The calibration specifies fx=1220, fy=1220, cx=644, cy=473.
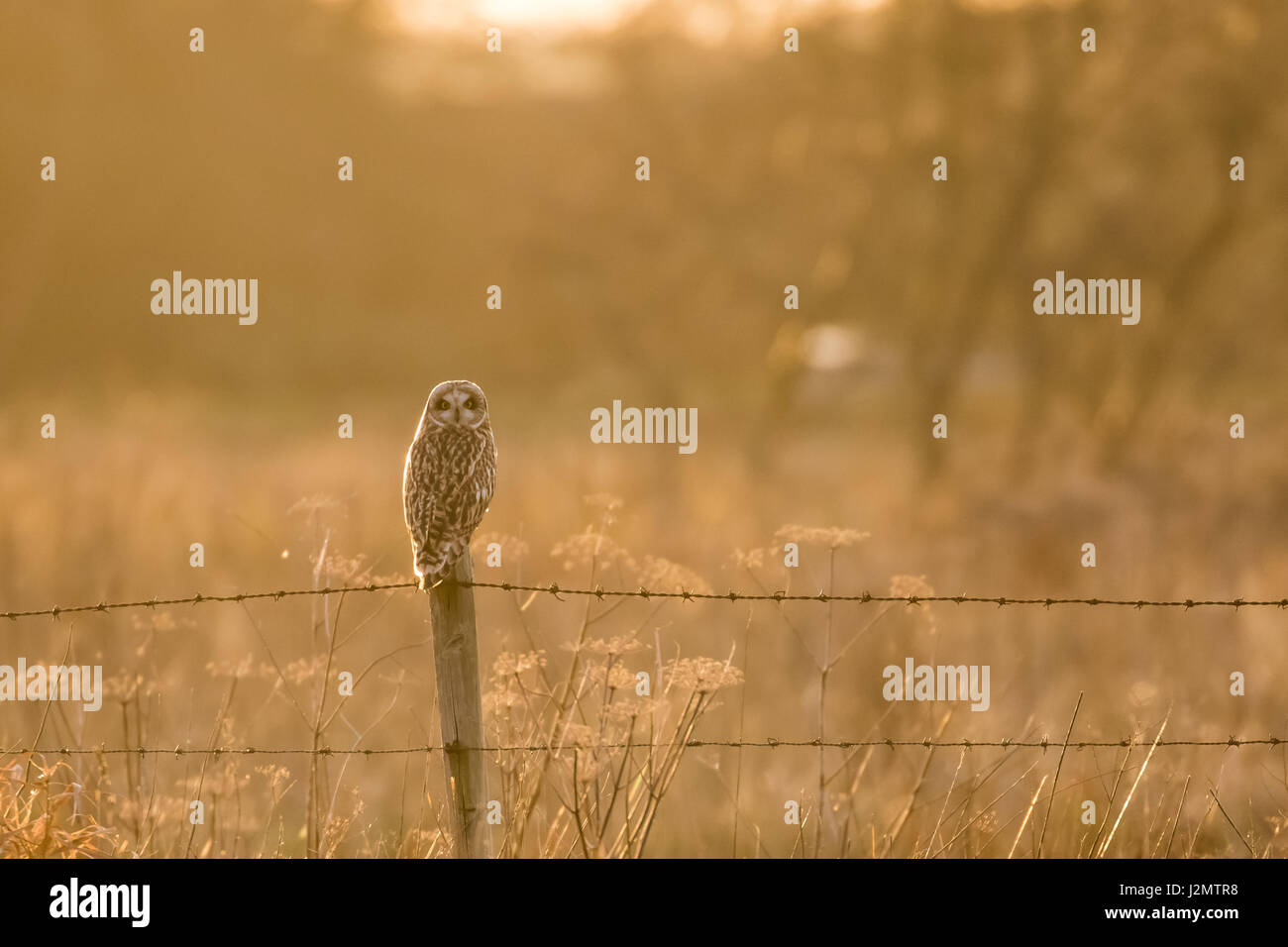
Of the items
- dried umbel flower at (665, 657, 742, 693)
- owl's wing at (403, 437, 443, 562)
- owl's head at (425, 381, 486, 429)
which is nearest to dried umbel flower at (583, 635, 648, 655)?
dried umbel flower at (665, 657, 742, 693)

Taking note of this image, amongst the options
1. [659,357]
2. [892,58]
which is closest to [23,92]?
[659,357]

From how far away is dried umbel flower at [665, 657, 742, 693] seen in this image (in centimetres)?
340

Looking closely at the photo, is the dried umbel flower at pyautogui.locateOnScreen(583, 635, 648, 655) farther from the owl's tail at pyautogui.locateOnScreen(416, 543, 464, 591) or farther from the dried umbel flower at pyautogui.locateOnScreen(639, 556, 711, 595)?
the owl's tail at pyautogui.locateOnScreen(416, 543, 464, 591)

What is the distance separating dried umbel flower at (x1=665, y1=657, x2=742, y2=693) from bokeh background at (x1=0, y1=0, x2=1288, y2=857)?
3.00 feet

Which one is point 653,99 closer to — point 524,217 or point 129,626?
point 524,217

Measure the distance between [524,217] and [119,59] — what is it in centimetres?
1321

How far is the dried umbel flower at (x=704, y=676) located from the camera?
3400mm

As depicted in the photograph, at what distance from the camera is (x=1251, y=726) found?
7441mm

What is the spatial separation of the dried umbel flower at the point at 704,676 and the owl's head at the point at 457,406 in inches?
46.7

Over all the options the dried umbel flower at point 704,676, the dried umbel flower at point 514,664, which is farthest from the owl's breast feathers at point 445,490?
the dried umbel flower at point 704,676

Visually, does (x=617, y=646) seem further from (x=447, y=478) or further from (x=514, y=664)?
(x=447, y=478)

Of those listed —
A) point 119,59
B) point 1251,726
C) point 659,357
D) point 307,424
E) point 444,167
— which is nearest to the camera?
point 1251,726

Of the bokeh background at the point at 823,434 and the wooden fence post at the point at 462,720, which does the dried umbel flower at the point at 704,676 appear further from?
the bokeh background at the point at 823,434

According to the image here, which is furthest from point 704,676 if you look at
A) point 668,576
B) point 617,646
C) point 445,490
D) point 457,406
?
point 457,406
